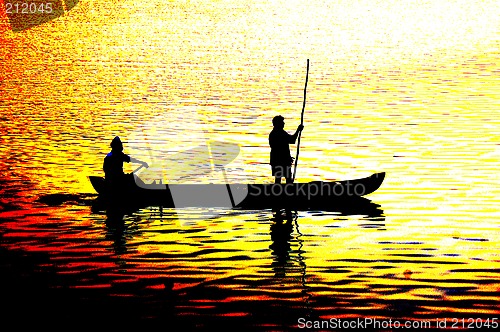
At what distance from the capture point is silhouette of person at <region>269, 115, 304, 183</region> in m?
26.5

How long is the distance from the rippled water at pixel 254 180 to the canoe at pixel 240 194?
600 mm

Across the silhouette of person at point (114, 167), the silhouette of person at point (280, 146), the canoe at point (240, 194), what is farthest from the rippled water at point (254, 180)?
the silhouette of person at point (280, 146)

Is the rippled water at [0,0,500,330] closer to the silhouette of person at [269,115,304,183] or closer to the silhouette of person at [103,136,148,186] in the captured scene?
the silhouette of person at [103,136,148,186]

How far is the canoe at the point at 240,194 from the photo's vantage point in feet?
88.9

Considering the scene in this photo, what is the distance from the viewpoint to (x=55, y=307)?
18203mm

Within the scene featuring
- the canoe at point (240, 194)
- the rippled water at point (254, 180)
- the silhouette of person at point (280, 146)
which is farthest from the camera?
the canoe at point (240, 194)

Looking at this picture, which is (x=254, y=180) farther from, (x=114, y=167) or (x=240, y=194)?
(x=114, y=167)

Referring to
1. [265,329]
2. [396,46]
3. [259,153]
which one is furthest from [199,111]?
[396,46]

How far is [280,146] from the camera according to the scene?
87.9ft

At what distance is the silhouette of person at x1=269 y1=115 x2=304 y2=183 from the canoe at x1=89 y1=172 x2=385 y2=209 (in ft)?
1.85

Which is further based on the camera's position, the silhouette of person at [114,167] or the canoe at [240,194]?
the silhouette of person at [114,167]

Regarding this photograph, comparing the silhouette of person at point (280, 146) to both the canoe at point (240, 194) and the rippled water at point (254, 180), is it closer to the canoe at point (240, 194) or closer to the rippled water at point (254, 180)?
the canoe at point (240, 194)

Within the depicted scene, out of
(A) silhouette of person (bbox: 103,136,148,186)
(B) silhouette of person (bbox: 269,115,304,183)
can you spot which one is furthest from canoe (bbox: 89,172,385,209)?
(B) silhouette of person (bbox: 269,115,304,183)

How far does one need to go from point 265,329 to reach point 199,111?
1495 inches
